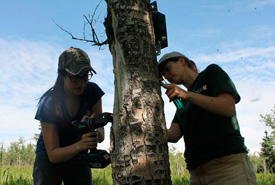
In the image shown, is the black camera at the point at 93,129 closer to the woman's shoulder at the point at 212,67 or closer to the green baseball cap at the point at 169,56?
the green baseball cap at the point at 169,56

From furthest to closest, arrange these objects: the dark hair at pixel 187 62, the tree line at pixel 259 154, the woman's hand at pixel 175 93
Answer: the tree line at pixel 259 154, the dark hair at pixel 187 62, the woman's hand at pixel 175 93

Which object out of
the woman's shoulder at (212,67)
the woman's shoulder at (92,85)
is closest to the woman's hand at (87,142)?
the woman's shoulder at (92,85)

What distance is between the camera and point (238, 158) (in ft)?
6.49

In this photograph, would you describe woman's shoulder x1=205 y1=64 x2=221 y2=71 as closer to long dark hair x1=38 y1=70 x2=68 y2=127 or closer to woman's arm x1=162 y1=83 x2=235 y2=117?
woman's arm x1=162 y1=83 x2=235 y2=117

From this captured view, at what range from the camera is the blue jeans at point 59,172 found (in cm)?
236

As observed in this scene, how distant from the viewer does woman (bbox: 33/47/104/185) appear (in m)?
2.22

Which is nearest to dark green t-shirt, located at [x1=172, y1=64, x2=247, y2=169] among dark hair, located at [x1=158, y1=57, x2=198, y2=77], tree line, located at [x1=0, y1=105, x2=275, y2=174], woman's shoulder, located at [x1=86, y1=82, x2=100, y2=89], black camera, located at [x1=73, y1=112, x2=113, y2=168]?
dark hair, located at [x1=158, y1=57, x2=198, y2=77]

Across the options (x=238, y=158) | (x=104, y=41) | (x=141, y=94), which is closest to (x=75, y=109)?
(x=104, y=41)

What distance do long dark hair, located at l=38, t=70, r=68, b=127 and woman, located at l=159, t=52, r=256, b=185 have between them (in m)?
0.97

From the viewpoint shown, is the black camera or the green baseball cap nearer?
the black camera

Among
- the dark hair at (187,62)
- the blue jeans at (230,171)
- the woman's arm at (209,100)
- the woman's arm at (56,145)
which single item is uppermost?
the dark hair at (187,62)

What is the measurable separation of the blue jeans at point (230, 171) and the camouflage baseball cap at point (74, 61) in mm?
1362

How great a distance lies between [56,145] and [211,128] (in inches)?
53.1

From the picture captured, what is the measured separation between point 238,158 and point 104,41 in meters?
1.48
